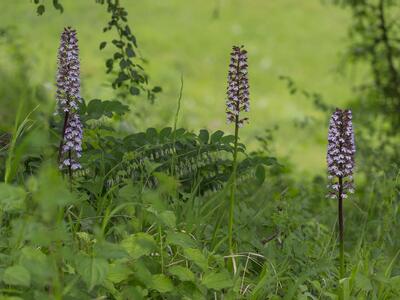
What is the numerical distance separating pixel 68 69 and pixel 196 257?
37.2 inches

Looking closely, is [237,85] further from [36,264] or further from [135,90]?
[135,90]

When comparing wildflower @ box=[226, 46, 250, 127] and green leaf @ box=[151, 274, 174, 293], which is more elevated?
Answer: wildflower @ box=[226, 46, 250, 127]

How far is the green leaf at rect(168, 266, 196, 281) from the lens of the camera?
9.35ft

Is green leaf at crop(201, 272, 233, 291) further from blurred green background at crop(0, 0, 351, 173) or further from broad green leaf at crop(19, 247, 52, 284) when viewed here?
blurred green background at crop(0, 0, 351, 173)

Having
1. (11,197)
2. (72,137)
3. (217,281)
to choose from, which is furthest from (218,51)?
(11,197)

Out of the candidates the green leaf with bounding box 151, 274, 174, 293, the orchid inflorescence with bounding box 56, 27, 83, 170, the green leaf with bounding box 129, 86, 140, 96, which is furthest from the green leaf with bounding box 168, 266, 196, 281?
the green leaf with bounding box 129, 86, 140, 96

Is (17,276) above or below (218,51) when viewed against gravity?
below

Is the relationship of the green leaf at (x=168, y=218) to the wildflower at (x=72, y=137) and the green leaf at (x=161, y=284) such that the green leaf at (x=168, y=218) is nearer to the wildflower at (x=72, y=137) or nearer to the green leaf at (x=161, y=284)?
the green leaf at (x=161, y=284)

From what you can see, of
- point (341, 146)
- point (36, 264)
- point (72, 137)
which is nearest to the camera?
point (36, 264)

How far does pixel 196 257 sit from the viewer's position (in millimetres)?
2918

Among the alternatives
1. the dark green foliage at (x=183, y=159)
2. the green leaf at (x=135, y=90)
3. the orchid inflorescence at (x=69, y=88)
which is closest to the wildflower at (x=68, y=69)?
the orchid inflorescence at (x=69, y=88)

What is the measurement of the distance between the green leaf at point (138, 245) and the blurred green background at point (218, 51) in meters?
5.90

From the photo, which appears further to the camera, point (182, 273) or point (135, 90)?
point (135, 90)

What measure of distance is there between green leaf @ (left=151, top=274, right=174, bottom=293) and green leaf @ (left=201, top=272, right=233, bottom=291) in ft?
0.38
